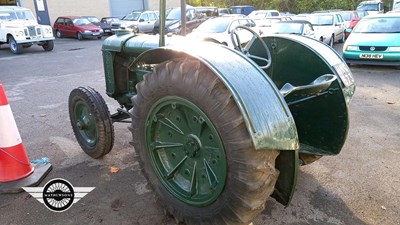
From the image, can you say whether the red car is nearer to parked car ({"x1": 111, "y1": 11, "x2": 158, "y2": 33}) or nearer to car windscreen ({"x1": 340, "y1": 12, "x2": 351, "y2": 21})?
parked car ({"x1": 111, "y1": 11, "x2": 158, "y2": 33})

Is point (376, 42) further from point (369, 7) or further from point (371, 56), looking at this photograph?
point (369, 7)

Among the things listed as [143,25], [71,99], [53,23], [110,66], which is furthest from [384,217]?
[53,23]

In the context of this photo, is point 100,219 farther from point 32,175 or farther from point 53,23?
point 53,23

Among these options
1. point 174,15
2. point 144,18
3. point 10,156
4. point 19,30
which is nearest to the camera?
point 10,156

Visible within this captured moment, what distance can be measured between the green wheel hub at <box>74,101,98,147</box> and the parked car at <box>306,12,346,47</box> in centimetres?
1316

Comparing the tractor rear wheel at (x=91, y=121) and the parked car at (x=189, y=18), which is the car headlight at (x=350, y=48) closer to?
the tractor rear wheel at (x=91, y=121)

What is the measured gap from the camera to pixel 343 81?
2990 millimetres

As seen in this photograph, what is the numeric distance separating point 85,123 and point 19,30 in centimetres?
1359

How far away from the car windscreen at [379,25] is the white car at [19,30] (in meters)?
13.7

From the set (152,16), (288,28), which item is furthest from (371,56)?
(152,16)

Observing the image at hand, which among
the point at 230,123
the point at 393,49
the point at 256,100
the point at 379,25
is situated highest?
the point at 256,100

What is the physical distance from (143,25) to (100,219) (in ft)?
68.1

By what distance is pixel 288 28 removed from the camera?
1348cm

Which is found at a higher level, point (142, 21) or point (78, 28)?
point (142, 21)
